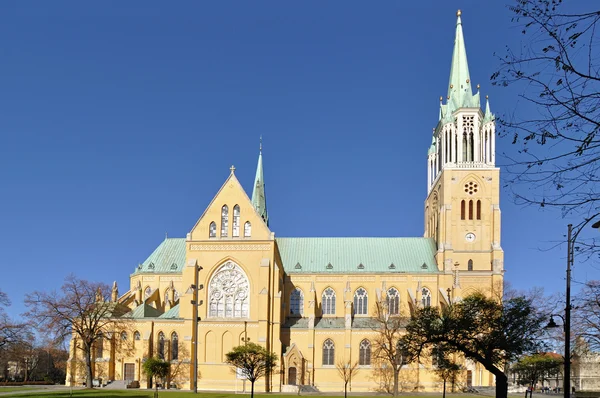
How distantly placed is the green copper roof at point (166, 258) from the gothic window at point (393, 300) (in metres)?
28.3

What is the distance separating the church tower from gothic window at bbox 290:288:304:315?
18563mm

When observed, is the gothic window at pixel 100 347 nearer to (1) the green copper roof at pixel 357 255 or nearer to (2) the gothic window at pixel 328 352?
(1) the green copper roof at pixel 357 255

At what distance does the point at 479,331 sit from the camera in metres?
36.9

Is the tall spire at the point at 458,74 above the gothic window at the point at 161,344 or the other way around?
above

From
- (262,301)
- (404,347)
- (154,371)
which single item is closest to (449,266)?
(262,301)

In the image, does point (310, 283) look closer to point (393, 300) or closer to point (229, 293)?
point (393, 300)

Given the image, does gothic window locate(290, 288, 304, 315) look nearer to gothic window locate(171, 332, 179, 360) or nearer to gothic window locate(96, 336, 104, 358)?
gothic window locate(171, 332, 179, 360)

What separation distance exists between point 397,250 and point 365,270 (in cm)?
619

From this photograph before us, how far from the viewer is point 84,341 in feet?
243

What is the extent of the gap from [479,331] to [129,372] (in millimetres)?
53790

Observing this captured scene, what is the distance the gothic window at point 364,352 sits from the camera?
79.9 metres

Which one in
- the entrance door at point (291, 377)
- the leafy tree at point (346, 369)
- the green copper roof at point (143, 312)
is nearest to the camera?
the leafy tree at point (346, 369)

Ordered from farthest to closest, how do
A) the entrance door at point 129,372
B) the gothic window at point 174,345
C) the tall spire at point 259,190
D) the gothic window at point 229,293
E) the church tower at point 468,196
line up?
the tall spire at point 259,190 < the church tower at point 468,196 < the entrance door at point 129,372 < the gothic window at point 174,345 < the gothic window at point 229,293

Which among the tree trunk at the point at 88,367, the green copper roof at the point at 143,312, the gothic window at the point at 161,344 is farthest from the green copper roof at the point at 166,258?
the tree trunk at the point at 88,367
